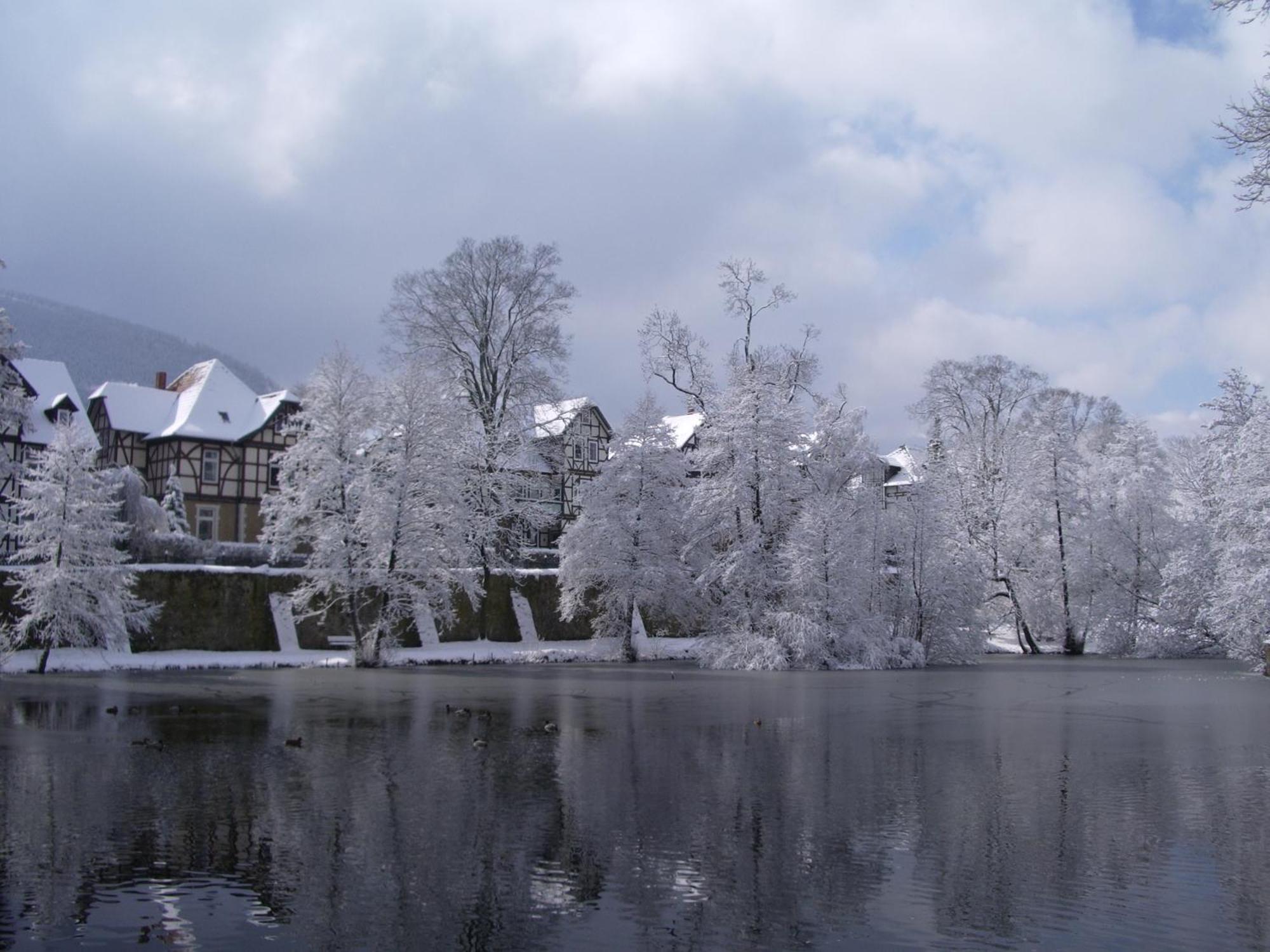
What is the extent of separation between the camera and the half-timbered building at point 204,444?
5378 centimetres

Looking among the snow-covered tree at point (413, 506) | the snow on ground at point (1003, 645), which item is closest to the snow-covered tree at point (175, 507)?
the snow-covered tree at point (413, 506)

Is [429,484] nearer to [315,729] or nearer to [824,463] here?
[824,463]

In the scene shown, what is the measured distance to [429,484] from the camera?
36.9 metres

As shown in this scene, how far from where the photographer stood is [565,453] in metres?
53.8

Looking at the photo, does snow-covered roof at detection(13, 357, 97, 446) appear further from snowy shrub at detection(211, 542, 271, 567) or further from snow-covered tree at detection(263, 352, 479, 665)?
snow-covered tree at detection(263, 352, 479, 665)

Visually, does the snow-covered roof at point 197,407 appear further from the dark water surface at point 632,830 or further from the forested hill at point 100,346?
the forested hill at point 100,346

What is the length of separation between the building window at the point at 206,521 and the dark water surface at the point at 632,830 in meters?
32.9

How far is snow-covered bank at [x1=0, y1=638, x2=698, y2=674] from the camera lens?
33656 millimetres

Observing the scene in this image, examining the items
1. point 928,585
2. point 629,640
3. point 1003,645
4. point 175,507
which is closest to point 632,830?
point 928,585

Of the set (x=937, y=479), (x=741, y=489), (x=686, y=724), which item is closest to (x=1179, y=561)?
(x=937, y=479)

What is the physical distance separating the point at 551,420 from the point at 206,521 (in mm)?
18649

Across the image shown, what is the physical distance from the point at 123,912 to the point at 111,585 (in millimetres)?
26928

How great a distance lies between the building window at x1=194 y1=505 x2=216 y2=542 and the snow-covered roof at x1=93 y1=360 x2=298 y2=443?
10.9ft

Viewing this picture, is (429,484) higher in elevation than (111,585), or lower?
higher
